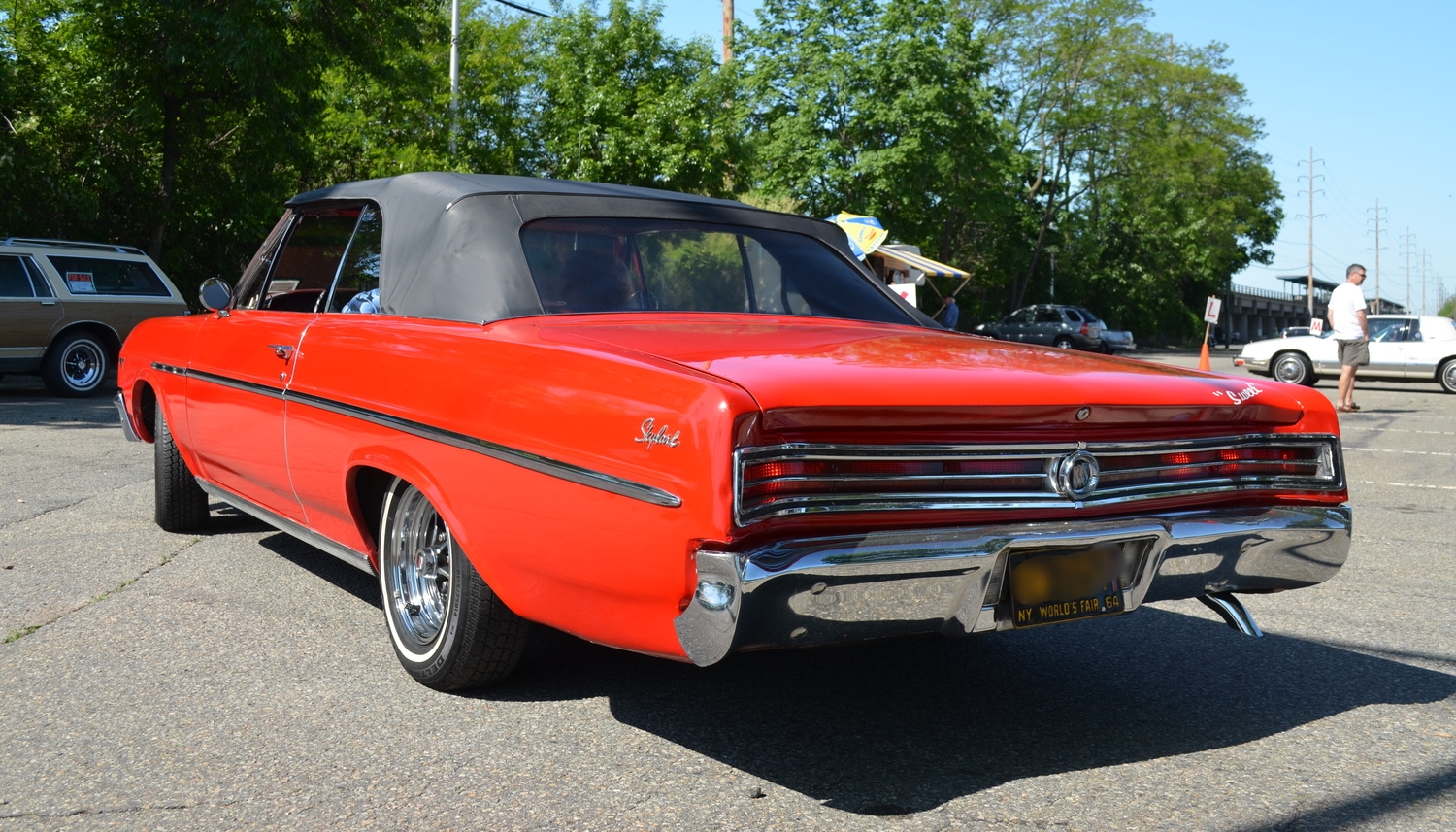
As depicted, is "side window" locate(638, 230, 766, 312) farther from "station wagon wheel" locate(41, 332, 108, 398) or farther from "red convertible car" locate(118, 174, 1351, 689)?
"station wagon wheel" locate(41, 332, 108, 398)

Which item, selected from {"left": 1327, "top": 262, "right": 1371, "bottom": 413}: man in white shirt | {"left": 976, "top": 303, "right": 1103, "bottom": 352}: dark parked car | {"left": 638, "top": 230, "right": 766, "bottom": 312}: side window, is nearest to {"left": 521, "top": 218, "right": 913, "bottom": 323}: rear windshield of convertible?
{"left": 638, "top": 230, "right": 766, "bottom": 312}: side window

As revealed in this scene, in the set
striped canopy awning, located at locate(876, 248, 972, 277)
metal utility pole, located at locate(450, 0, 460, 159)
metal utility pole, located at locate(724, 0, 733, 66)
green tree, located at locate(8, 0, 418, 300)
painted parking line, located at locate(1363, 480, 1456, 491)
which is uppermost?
metal utility pole, located at locate(724, 0, 733, 66)

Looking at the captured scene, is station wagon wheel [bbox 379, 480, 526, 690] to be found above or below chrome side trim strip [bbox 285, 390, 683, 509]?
below

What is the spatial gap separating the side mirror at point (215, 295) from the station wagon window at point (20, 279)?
1037 cm

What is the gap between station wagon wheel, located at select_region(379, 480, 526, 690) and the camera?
3338 mm

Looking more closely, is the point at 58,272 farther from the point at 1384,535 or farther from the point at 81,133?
the point at 1384,535

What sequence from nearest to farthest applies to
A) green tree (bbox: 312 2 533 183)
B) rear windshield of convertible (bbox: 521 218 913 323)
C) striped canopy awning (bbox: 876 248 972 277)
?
1. rear windshield of convertible (bbox: 521 218 913 323)
2. green tree (bbox: 312 2 533 183)
3. striped canopy awning (bbox: 876 248 972 277)

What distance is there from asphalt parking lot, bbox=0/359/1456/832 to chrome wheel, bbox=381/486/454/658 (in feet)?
0.52

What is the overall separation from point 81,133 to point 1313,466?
19.6m

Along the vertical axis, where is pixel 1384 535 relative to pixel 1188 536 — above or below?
below

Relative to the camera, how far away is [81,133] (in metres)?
18.9

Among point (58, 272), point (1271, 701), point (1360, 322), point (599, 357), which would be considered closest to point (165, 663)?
point (599, 357)


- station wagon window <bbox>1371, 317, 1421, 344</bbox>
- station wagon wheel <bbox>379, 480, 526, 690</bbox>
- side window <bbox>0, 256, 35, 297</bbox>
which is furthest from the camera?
station wagon window <bbox>1371, 317, 1421, 344</bbox>

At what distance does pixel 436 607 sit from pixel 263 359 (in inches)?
51.0
